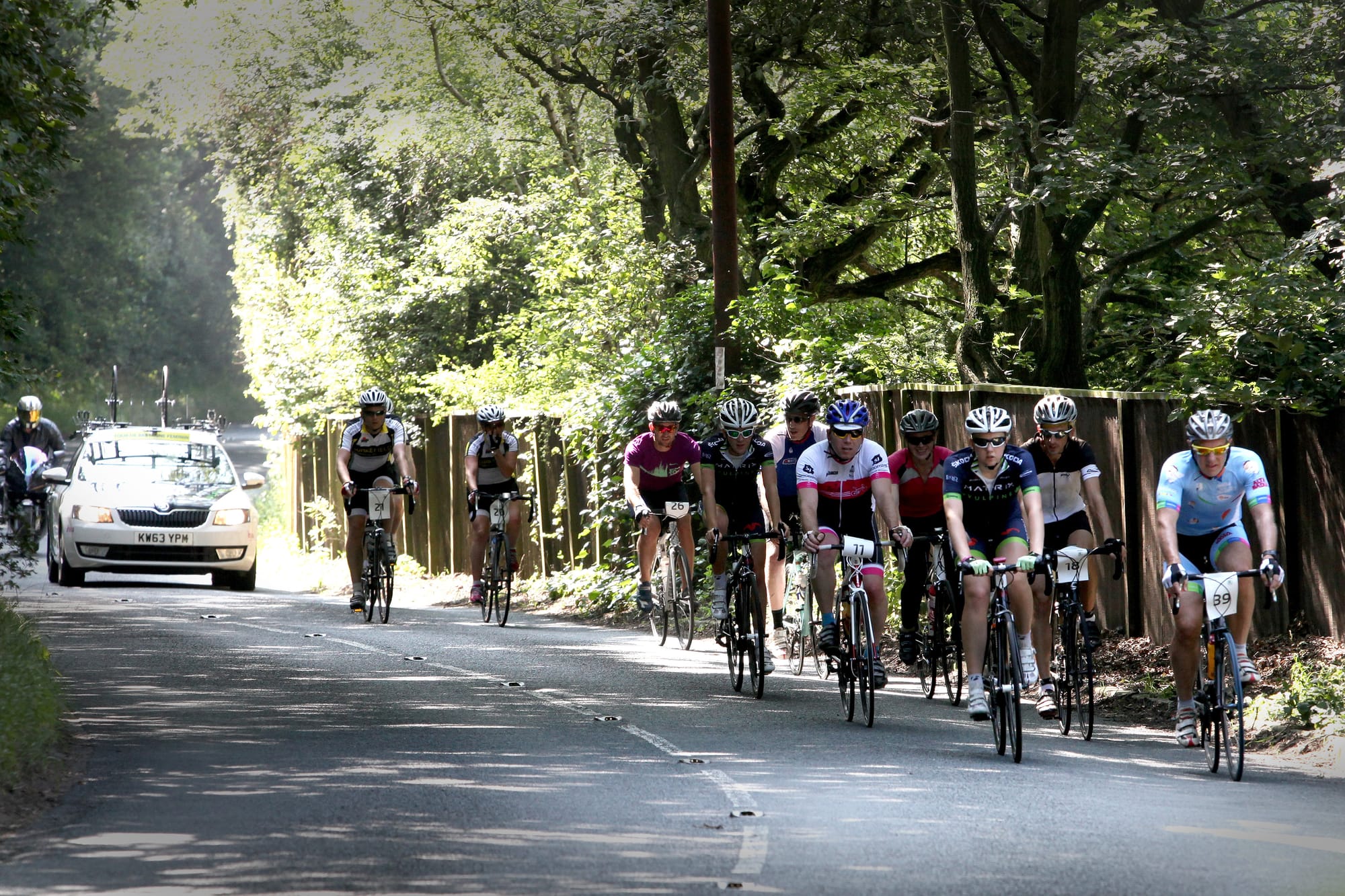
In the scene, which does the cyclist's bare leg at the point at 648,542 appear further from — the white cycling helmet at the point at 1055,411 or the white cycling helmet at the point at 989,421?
the white cycling helmet at the point at 989,421

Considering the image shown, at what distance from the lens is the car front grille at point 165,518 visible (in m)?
20.5

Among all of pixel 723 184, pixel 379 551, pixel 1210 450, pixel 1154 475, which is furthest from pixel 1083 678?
pixel 723 184

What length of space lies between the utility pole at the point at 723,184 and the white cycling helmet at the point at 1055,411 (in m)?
7.43

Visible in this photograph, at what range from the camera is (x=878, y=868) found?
698cm

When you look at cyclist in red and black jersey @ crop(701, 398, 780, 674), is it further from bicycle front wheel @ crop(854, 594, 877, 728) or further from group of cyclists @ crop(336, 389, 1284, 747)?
bicycle front wheel @ crop(854, 594, 877, 728)

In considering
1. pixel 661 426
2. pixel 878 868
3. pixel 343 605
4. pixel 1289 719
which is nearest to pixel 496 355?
pixel 343 605

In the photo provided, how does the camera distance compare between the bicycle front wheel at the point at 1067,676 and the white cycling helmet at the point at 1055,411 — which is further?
the white cycling helmet at the point at 1055,411

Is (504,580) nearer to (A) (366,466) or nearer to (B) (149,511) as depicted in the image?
(A) (366,466)

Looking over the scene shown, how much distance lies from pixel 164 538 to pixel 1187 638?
13766 mm

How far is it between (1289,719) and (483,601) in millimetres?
9219

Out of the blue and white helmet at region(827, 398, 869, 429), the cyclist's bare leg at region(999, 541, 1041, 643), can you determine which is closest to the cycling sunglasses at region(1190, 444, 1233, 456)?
the cyclist's bare leg at region(999, 541, 1041, 643)

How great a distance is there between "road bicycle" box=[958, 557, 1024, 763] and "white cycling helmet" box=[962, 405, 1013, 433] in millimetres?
768

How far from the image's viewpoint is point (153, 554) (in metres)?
20.6

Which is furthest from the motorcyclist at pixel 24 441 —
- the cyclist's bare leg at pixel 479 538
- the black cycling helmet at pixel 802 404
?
the black cycling helmet at pixel 802 404
